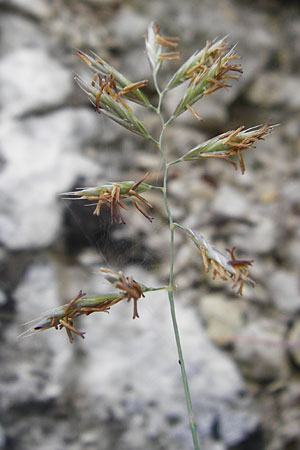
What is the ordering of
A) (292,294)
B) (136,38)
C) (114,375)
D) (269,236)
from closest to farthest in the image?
(114,375) → (292,294) → (269,236) → (136,38)

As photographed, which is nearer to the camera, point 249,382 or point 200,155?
point 200,155

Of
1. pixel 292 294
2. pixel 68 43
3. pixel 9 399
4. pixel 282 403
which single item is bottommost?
pixel 282 403

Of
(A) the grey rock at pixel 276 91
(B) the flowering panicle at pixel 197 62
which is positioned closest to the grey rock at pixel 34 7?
(A) the grey rock at pixel 276 91

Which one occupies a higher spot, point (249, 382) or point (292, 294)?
point (292, 294)

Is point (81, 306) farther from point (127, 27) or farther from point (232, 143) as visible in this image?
point (127, 27)

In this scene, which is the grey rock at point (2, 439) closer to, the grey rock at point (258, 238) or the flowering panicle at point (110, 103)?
the flowering panicle at point (110, 103)

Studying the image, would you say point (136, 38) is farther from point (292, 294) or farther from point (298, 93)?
point (292, 294)

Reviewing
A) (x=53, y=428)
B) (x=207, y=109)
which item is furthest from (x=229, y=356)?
(x=207, y=109)

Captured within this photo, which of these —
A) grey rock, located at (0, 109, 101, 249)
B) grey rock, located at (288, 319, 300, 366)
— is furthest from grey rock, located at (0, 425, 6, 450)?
grey rock, located at (288, 319, 300, 366)
